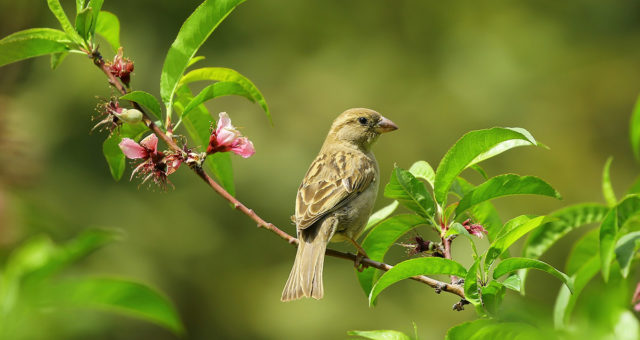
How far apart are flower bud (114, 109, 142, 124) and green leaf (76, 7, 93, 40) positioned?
319 millimetres

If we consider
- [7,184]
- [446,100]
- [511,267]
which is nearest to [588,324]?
[511,267]

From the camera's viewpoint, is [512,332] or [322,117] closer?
[512,332]

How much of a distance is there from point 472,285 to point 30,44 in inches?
71.9

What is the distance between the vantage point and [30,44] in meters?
2.84

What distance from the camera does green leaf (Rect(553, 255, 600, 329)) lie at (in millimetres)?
2990

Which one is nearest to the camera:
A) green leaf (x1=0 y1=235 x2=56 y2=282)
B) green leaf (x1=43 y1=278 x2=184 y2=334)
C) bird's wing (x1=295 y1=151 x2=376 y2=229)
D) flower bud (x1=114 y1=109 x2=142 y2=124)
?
green leaf (x1=43 y1=278 x2=184 y2=334)

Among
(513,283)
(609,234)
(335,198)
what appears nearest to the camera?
(513,283)

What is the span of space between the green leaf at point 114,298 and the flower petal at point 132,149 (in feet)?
3.88

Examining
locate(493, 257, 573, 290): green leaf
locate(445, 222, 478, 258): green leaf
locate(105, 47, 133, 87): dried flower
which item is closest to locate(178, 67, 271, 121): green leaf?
locate(105, 47, 133, 87): dried flower

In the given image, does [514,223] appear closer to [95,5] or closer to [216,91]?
[216,91]

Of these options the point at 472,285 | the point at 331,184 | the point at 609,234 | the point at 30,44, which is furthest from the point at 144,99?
the point at 331,184

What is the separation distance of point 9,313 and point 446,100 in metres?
11.0

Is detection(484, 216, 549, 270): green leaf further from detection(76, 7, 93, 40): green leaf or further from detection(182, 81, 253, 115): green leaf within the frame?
detection(76, 7, 93, 40): green leaf

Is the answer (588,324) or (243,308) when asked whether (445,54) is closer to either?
(243,308)
